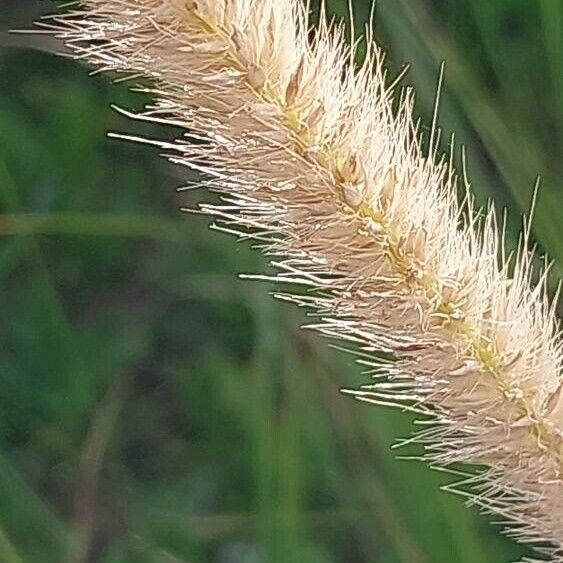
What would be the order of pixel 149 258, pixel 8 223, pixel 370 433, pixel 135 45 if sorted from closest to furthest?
pixel 135 45
pixel 370 433
pixel 8 223
pixel 149 258

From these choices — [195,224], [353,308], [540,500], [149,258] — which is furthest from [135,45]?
[149,258]

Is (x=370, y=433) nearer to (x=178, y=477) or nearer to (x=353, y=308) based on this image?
(x=178, y=477)

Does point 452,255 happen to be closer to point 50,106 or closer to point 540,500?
point 540,500

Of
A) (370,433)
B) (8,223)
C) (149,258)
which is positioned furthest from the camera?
(149,258)

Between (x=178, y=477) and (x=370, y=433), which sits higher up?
(x=370, y=433)

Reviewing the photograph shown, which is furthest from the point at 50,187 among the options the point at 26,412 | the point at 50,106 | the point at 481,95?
the point at 481,95

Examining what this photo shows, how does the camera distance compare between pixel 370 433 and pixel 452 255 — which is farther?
pixel 370 433

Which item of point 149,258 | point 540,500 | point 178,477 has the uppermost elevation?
point 540,500
